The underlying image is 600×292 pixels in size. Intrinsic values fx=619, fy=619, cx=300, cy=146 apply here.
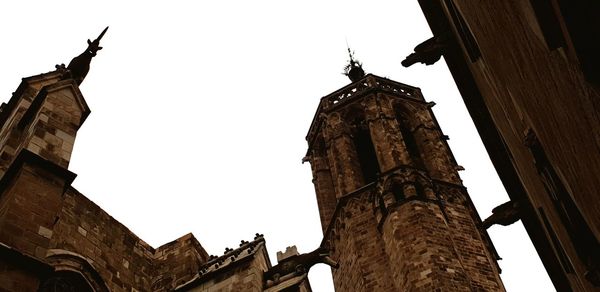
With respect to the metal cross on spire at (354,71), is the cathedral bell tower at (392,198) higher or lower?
lower

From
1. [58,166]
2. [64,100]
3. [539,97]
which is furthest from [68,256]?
[539,97]

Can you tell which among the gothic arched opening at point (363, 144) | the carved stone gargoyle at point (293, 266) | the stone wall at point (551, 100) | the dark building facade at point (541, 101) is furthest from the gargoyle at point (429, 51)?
the gothic arched opening at point (363, 144)

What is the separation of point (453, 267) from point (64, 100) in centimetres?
1004

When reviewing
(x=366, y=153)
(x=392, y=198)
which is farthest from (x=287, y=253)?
(x=366, y=153)

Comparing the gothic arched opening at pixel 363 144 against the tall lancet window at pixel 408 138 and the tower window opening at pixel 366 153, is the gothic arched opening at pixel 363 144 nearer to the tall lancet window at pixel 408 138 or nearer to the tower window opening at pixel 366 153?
the tower window opening at pixel 366 153

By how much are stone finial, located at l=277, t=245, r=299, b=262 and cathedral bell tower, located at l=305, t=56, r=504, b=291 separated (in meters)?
5.45

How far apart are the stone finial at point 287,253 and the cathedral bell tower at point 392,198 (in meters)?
5.45

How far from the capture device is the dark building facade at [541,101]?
220 cm

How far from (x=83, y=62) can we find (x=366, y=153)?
46.4 feet

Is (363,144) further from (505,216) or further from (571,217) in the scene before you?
(571,217)

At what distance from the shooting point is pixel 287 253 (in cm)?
895

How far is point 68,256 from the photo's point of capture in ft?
26.3

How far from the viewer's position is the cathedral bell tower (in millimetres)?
14625

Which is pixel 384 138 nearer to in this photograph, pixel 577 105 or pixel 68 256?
pixel 68 256
